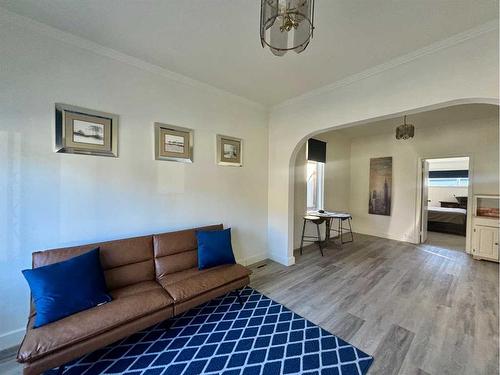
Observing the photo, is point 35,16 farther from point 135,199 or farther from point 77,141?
point 135,199

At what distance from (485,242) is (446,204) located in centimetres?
459

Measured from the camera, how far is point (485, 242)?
3.69 m

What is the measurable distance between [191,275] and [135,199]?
42.2 inches

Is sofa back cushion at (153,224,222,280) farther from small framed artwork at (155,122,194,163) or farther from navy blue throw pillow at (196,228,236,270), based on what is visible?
small framed artwork at (155,122,194,163)

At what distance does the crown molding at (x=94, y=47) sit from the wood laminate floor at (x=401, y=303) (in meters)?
2.79

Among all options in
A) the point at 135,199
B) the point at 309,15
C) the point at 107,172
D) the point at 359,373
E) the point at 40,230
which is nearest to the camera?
the point at 309,15

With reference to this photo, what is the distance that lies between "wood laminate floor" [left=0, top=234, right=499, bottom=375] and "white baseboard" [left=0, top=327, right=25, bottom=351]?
122 mm

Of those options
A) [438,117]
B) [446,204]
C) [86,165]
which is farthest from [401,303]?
[446,204]

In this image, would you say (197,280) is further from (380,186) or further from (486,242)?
(380,186)

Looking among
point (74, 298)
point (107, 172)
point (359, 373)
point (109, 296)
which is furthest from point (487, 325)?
point (107, 172)

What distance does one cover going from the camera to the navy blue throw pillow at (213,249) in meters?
2.35

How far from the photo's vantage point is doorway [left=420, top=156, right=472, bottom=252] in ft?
15.6

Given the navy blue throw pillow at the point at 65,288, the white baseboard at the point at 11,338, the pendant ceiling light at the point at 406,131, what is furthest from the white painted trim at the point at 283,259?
the white baseboard at the point at 11,338

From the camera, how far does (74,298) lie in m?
1.54
